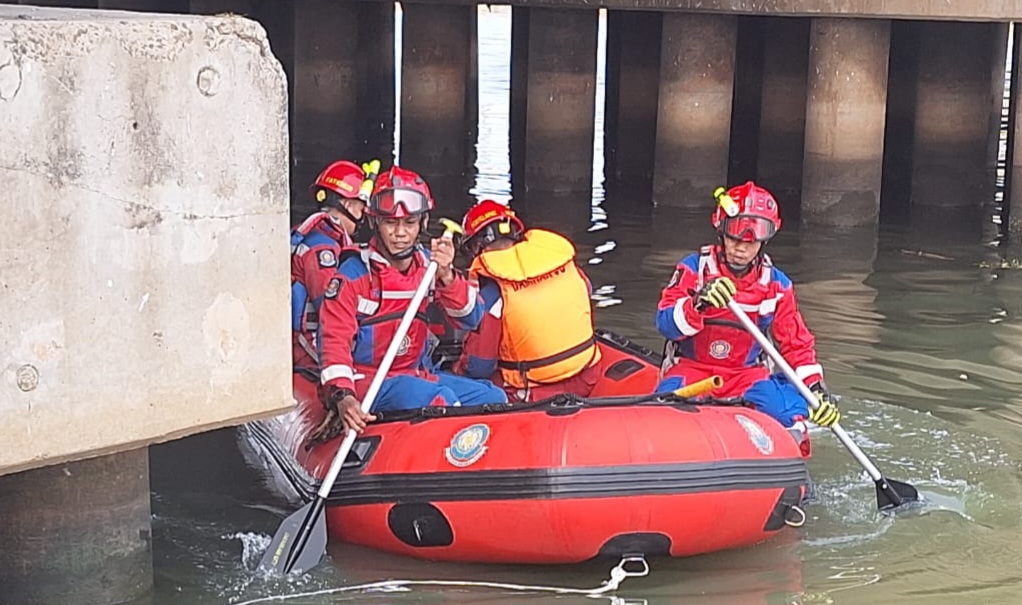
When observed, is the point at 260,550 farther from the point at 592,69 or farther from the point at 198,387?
the point at 592,69

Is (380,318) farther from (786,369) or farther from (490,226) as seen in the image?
(786,369)

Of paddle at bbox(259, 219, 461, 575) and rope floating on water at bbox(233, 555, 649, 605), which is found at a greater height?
paddle at bbox(259, 219, 461, 575)

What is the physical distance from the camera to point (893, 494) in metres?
6.86

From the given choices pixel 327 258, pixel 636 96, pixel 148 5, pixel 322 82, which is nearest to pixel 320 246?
pixel 327 258

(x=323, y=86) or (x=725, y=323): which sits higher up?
(x=323, y=86)

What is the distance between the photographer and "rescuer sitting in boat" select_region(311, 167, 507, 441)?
6.60 meters

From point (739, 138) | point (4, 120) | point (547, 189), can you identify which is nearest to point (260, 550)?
point (4, 120)

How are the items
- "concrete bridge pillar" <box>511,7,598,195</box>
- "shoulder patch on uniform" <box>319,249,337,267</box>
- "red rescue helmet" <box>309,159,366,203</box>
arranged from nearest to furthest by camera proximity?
"shoulder patch on uniform" <box>319,249,337,267</box> → "red rescue helmet" <box>309,159,366,203</box> → "concrete bridge pillar" <box>511,7,598,195</box>

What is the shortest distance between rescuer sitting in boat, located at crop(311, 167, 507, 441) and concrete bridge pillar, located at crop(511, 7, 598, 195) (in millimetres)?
8871

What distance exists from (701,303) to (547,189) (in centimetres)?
945

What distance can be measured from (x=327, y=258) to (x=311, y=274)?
96 millimetres

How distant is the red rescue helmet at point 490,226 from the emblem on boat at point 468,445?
1.02 meters

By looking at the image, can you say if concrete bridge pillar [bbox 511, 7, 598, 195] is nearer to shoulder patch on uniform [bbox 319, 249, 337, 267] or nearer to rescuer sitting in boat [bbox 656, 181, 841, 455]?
shoulder patch on uniform [bbox 319, 249, 337, 267]

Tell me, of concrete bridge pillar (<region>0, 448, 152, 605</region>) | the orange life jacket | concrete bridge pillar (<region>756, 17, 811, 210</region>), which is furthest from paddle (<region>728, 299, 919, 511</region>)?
concrete bridge pillar (<region>756, 17, 811, 210</region>)
